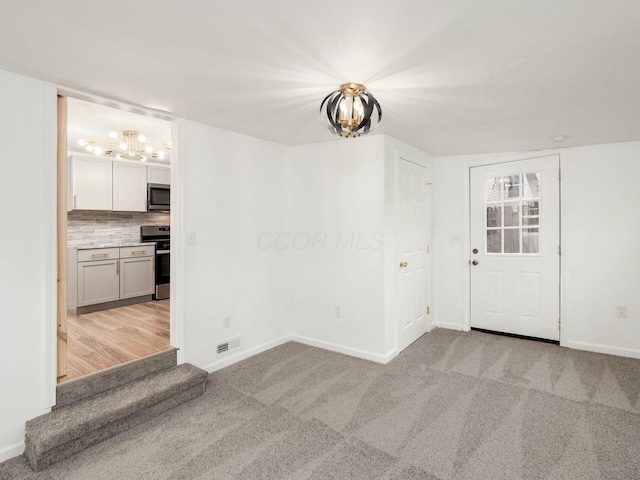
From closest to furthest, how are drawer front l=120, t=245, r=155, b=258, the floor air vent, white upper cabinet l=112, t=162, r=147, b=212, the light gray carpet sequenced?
the light gray carpet → the floor air vent → drawer front l=120, t=245, r=155, b=258 → white upper cabinet l=112, t=162, r=147, b=212

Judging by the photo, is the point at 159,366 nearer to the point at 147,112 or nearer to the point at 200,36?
the point at 147,112

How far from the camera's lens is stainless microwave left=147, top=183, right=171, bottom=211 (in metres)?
5.31

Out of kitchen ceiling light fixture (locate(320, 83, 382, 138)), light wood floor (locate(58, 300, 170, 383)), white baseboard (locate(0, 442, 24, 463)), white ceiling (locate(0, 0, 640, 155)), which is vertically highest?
white ceiling (locate(0, 0, 640, 155))

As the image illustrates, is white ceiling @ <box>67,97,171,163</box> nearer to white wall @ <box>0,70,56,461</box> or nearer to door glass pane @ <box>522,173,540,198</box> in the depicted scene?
white wall @ <box>0,70,56,461</box>

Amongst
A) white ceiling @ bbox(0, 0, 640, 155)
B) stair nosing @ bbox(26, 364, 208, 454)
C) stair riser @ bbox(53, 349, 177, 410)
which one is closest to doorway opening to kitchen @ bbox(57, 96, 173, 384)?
stair riser @ bbox(53, 349, 177, 410)

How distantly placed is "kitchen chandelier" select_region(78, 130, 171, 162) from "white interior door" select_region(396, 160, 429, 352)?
9.63 feet

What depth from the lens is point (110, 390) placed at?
8.32 feet

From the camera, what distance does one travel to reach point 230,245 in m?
3.36

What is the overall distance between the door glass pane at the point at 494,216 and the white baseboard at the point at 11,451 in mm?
4706

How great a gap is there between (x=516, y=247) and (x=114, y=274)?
205 inches

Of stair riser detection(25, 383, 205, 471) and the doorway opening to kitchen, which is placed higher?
the doorway opening to kitchen

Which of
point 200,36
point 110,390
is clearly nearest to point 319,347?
point 110,390

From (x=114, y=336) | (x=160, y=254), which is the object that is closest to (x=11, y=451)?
(x=114, y=336)

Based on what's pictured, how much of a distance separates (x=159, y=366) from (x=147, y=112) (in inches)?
79.7
